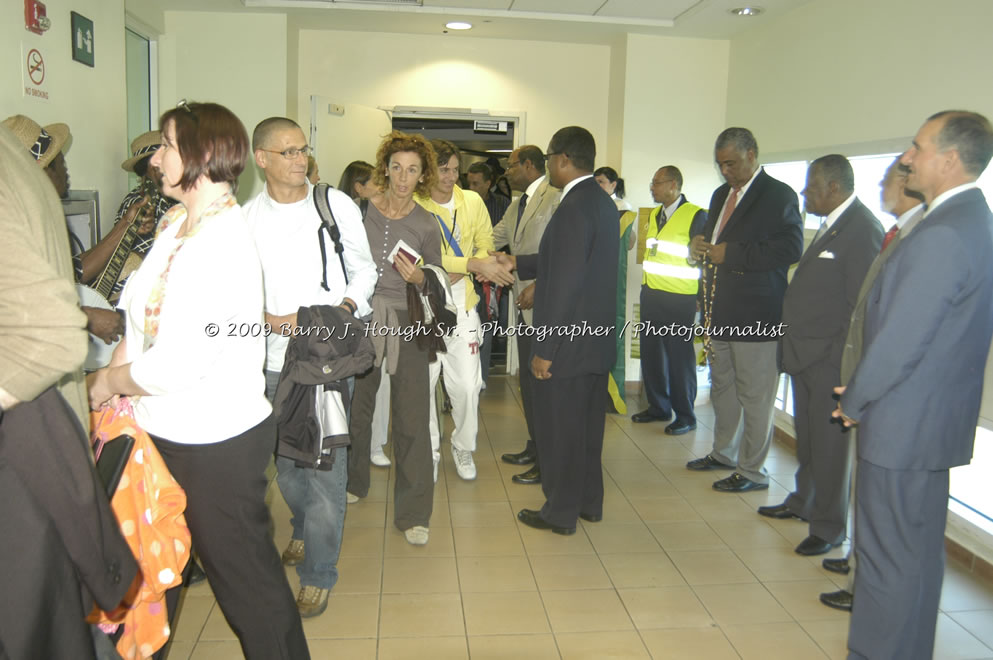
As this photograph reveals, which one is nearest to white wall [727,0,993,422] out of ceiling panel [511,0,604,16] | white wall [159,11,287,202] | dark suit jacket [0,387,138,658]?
ceiling panel [511,0,604,16]

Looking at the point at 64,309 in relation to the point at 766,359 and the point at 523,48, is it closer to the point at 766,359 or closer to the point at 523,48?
the point at 766,359

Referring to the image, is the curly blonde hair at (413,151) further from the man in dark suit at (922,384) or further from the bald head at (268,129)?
the man in dark suit at (922,384)

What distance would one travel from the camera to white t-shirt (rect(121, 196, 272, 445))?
1.64 m

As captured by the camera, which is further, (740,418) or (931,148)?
(740,418)

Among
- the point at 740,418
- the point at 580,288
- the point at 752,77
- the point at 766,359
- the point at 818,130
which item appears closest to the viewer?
the point at 580,288

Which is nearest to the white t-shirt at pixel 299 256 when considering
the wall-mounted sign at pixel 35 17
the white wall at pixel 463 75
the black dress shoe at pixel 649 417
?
the wall-mounted sign at pixel 35 17

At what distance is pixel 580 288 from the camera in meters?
3.25

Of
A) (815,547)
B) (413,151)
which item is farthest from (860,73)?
(413,151)

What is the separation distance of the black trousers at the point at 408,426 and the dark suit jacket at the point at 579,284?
21.3 inches

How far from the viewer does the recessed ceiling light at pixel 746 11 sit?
5.29 meters

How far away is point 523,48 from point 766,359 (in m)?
3.92

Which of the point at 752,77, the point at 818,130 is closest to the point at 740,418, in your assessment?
the point at 818,130

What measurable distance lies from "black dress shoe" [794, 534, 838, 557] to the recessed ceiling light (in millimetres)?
3659

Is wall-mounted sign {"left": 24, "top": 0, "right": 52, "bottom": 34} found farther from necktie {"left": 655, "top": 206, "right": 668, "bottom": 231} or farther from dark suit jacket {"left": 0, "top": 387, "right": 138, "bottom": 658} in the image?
necktie {"left": 655, "top": 206, "right": 668, "bottom": 231}
